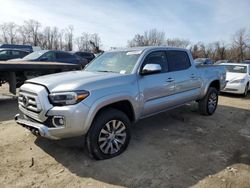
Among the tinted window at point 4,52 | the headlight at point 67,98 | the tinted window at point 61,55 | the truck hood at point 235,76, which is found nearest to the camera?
the headlight at point 67,98

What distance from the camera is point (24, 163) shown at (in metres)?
3.95

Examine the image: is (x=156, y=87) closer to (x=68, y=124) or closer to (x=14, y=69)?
(x=68, y=124)

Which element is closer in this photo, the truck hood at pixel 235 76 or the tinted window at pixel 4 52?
the truck hood at pixel 235 76

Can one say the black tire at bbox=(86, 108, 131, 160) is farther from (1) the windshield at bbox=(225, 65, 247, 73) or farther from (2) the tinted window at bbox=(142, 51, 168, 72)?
(1) the windshield at bbox=(225, 65, 247, 73)

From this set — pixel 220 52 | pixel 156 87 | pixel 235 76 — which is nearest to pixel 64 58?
pixel 235 76

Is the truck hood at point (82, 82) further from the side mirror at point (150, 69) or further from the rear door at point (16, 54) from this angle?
the rear door at point (16, 54)

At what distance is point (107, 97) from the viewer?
389cm

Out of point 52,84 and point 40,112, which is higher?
point 52,84

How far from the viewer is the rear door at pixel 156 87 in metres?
4.62

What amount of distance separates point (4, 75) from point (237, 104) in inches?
322

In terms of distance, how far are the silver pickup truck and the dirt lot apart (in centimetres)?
30

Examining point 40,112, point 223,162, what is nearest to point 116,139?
point 40,112

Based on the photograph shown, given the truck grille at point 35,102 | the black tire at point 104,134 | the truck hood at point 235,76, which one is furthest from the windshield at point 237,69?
the truck grille at point 35,102

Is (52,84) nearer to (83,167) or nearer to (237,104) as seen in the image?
(83,167)
